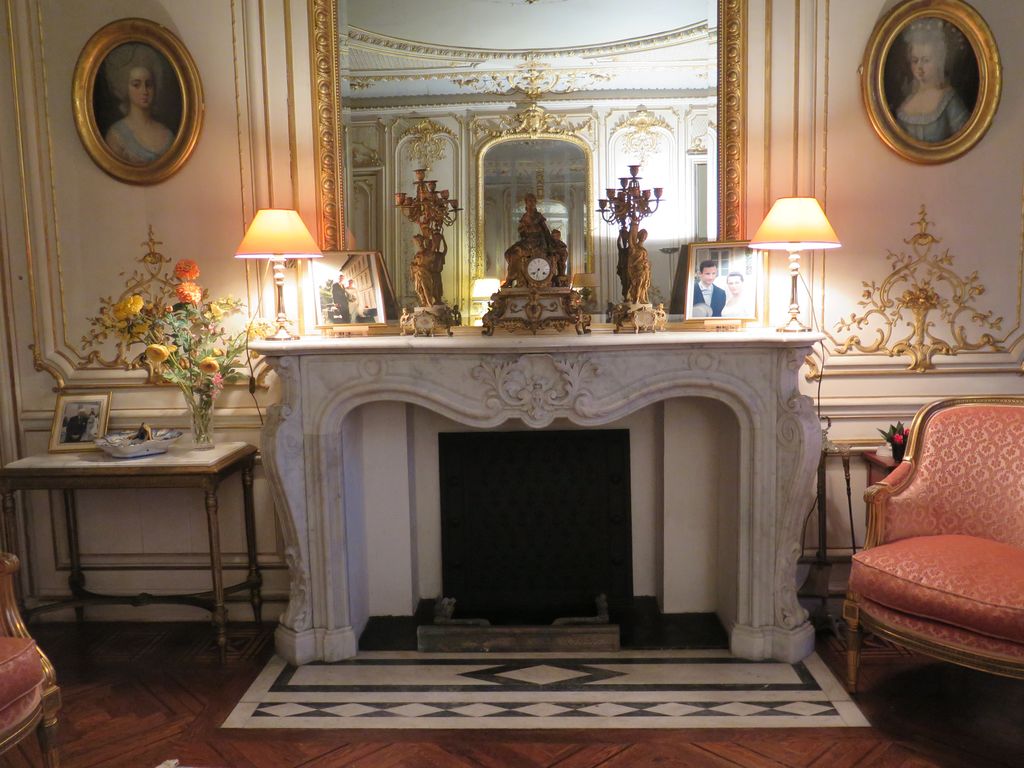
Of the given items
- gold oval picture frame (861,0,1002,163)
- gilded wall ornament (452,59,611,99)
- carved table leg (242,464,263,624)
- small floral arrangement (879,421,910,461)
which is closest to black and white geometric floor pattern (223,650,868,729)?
carved table leg (242,464,263,624)

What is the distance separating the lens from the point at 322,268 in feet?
11.4

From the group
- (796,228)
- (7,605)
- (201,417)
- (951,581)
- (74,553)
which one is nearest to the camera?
(7,605)

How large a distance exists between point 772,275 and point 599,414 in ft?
3.29

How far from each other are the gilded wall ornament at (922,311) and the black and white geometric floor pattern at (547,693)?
1328mm

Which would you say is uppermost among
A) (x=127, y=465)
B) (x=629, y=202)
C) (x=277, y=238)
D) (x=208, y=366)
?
(x=629, y=202)

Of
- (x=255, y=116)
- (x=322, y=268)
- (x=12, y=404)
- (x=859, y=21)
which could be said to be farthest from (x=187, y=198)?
(x=859, y=21)

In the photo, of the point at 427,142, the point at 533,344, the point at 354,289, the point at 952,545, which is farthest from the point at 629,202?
the point at 952,545

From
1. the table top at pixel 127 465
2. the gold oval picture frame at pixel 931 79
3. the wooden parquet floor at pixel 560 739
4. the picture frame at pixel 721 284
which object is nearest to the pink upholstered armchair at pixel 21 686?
the wooden parquet floor at pixel 560 739

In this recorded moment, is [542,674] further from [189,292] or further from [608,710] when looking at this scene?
[189,292]

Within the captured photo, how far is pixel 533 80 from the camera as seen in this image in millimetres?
3402

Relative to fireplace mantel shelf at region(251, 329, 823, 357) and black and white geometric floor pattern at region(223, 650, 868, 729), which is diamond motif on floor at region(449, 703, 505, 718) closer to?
black and white geometric floor pattern at region(223, 650, 868, 729)

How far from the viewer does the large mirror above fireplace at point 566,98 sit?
339 cm

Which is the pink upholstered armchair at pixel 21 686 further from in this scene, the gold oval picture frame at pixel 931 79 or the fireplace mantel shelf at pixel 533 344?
the gold oval picture frame at pixel 931 79

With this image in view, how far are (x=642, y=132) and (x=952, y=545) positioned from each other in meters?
1.92
